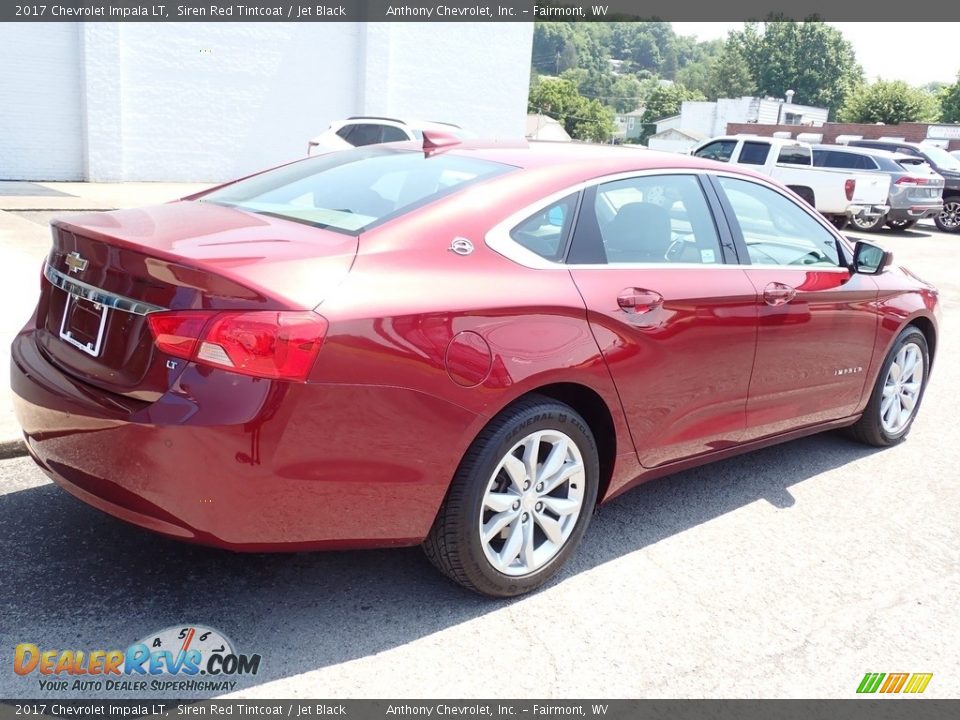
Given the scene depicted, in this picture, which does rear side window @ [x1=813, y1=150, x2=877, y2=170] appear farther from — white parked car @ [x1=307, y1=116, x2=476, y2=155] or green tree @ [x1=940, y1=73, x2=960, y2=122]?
Answer: green tree @ [x1=940, y1=73, x2=960, y2=122]

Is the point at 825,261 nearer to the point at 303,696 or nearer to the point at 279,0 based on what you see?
the point at 303,696

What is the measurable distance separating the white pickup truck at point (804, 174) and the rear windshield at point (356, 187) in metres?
15.1

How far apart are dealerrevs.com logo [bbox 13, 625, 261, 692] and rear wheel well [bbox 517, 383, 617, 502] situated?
1422 millimetres

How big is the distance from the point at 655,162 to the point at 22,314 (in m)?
4.77

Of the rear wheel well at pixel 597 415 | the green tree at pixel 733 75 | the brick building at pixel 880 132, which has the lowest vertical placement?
the rear wheel well at pixel 597 415

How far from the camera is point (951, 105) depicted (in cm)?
6988

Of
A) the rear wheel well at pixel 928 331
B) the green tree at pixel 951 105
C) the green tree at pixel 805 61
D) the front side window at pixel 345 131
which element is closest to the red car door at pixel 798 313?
the rear wheel well at pixel 928 331

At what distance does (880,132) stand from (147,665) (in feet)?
163

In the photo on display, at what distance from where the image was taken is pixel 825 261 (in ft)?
15.7

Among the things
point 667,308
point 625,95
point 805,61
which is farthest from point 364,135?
point 625,95

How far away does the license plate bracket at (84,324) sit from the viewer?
296cm

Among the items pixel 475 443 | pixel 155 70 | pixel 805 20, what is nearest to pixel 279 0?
pixel 155 70

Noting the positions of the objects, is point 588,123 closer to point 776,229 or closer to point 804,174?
point 804,174

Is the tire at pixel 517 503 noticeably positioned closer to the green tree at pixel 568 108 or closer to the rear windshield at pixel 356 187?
the rear windshield at pixel 356 187
